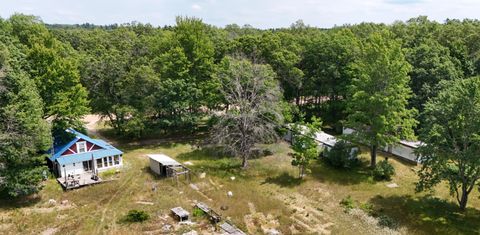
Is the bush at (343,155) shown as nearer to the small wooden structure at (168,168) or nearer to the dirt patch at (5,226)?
the small wooden structure at (168,168)

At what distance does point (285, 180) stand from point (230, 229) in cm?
900

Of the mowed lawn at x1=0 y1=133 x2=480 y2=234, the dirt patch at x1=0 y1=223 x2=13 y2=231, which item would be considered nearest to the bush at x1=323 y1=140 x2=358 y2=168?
the mowed lawn at x1=0 y1=133 x2=480 y2=234

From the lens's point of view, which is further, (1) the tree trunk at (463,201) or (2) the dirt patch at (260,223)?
(1) the tree trunk at (463,201)

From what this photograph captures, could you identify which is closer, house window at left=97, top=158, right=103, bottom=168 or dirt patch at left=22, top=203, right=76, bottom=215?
dirt patch at left=22, top=203, right=76, bottom=215

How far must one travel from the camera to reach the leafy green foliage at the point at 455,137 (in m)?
21.0

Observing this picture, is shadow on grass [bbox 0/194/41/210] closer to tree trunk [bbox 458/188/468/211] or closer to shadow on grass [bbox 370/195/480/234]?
shadow on grass [bbox 370/195/480/234]

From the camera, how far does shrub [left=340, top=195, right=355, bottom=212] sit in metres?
24.1

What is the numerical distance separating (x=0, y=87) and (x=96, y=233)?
37.4ft

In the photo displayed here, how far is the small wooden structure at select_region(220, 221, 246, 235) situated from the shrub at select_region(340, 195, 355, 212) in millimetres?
7545

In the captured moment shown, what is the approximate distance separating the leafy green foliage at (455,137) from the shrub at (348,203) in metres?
4.34

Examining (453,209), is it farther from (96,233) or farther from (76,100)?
(76,100)

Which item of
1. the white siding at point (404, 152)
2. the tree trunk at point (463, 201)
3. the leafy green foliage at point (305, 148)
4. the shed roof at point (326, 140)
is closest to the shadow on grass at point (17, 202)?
the leafy green foliage at point (305, 148)

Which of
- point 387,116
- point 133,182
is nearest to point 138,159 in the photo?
point 133,182

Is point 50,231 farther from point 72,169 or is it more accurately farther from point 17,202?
point 72,169
